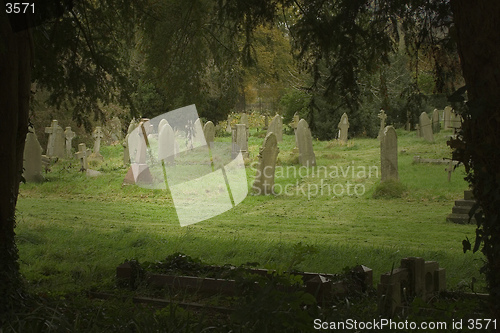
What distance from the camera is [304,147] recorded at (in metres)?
21.2

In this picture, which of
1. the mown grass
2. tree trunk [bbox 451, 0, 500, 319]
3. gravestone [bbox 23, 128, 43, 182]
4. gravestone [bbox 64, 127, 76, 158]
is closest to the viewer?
tree trunk [bbox 451, 0, 500, 319]

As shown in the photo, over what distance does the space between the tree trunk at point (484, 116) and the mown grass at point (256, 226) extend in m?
0.70

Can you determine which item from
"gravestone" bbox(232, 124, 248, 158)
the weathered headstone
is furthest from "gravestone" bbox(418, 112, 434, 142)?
the weathered headstone

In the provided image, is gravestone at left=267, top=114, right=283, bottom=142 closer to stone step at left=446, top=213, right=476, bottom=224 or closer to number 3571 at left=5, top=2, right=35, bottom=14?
stone step at left=446, top=213, right=476, bottom=224

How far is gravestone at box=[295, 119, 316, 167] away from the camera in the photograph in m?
21.1

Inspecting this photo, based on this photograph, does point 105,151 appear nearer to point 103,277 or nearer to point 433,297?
point 103,277

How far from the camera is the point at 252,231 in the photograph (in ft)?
39.6

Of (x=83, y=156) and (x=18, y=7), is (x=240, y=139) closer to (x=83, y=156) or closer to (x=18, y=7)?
(x=83, y=156)

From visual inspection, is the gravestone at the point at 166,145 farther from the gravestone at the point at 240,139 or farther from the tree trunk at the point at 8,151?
the tree trunk at the point at 8,151

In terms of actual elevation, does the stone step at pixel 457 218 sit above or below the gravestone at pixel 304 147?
below

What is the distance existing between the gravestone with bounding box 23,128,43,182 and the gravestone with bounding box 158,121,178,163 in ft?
13.8

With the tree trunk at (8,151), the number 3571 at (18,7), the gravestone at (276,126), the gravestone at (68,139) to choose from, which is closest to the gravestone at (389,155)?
the gravestone at (276,126)

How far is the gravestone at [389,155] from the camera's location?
654 inches

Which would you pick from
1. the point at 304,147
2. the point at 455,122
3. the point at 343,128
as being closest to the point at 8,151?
the point at 304,147
